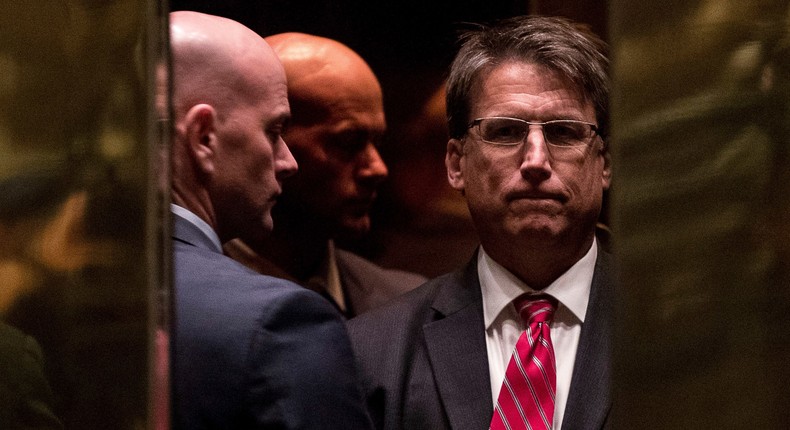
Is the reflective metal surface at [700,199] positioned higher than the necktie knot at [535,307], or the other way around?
the reflective metal surface at [700,199]

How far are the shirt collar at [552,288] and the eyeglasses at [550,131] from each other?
160 millimetres

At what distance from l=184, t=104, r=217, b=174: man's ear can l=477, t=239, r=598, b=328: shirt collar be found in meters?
0.45

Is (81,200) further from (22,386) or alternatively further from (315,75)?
(315,75)

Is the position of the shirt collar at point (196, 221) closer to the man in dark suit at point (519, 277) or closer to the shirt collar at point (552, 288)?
the man in dark suit at point (519, 277)

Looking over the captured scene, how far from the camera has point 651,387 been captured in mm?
960

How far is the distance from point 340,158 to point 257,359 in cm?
78

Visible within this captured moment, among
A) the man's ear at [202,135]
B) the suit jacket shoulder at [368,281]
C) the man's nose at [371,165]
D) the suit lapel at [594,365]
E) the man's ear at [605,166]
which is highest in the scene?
the man's ear at [202,135]

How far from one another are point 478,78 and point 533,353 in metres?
0.40

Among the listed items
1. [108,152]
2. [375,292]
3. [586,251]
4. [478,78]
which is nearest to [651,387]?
[108,152]

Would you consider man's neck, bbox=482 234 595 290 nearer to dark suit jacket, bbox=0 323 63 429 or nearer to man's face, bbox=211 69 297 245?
man's face, bbox=211 69 297 245

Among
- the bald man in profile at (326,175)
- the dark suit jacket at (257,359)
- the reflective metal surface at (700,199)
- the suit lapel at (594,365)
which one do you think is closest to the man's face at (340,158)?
the bald man in profile at (326,175)

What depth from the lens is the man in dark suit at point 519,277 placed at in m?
1.46

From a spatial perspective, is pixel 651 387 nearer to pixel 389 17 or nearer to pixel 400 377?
pixel 400 377

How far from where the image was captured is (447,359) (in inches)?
58.9
